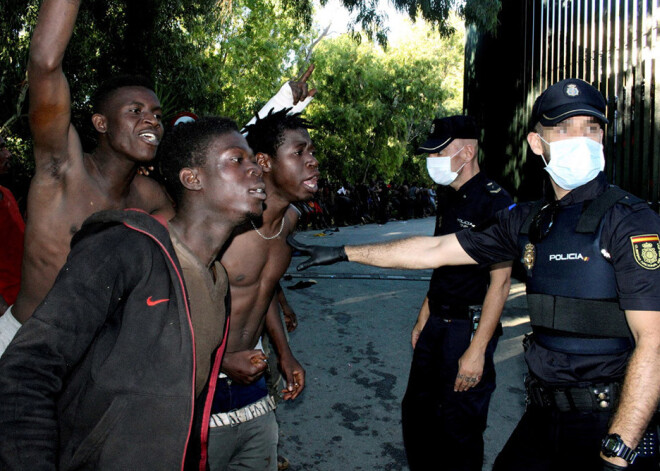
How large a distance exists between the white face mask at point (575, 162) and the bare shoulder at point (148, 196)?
1.87m

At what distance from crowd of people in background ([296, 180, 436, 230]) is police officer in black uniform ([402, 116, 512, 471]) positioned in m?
14.6

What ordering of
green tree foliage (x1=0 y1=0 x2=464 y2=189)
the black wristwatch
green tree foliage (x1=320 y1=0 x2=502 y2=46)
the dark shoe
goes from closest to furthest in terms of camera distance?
the black wristwatch → the dark shoe → green tree foliage (x1=320 y1=0 x2=502 y2=46) → green tree foliage (x1=0 y1=0 x2=464 y2=189)

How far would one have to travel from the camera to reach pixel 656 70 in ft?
18.0

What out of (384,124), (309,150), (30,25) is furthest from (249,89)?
(309,150)

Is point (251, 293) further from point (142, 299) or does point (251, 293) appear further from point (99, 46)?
point (99, 46)

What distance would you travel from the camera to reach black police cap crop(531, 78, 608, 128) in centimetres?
234

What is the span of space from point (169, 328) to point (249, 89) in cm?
2113

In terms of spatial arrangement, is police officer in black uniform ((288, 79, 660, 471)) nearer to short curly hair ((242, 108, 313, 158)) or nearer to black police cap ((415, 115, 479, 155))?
black police cap ((415, 115, 479, 155))

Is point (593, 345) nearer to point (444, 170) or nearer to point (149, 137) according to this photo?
point (444, 170)

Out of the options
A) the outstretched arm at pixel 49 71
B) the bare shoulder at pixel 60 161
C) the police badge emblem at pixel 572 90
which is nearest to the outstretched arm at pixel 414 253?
the police badge emblem at pixel 572 90

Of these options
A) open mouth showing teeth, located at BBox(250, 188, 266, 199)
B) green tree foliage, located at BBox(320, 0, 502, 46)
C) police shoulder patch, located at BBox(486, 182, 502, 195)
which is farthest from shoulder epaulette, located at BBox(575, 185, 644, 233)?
green tree foliage, located at BBox(320, 0, 502, 46)

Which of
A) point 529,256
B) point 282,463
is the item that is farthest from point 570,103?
point 282,463

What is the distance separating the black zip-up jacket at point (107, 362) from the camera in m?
1.30

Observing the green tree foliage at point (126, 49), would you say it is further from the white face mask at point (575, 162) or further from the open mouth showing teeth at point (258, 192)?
the white face mask at point (575, 162)
